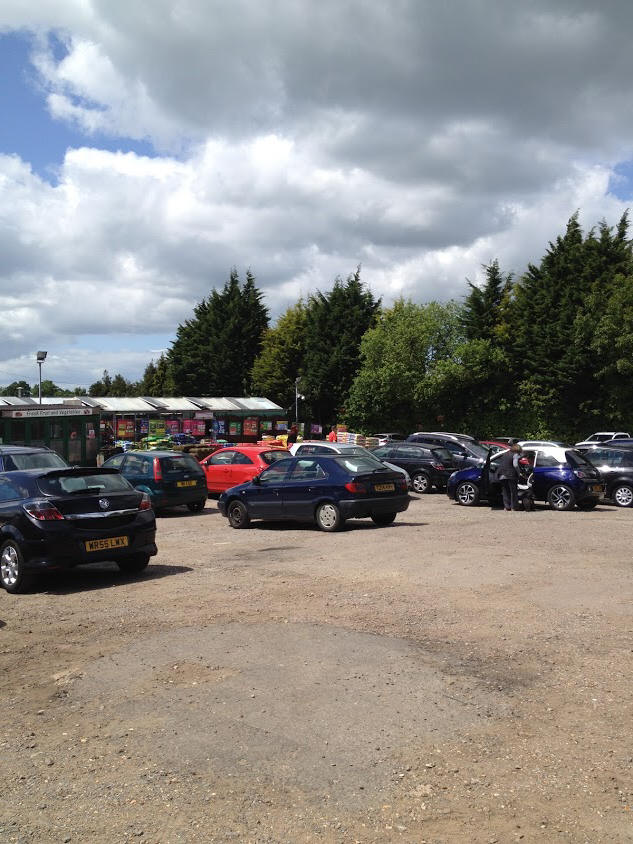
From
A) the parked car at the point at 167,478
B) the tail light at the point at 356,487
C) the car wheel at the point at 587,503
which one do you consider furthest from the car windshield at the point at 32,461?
the car wheel at the point at 587,503

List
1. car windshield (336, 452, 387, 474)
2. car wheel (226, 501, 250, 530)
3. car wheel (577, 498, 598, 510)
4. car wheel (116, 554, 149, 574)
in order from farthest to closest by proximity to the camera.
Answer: car wheel (577, 498, 598, 510) → car wheel (226, 501, 250, 530) → car windshield (336, 452, 387, 474) → car wheel (116, 554, 149, 574)

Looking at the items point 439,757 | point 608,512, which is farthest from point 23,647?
point 608,512

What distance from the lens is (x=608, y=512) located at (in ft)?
60.1

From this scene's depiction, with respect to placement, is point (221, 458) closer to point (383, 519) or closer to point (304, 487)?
point (304, 487)

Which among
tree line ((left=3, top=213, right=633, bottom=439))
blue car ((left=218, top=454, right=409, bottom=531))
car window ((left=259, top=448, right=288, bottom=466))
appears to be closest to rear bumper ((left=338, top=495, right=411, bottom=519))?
blue car ((left=218, top=454, right=409, bottom=531))

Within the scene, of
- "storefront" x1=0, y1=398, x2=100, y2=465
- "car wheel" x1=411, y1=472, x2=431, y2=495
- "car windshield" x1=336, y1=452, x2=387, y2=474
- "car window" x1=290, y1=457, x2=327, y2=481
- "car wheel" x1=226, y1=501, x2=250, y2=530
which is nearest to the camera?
"car windshield" x1=336, y1=452, x2=387, y2=474

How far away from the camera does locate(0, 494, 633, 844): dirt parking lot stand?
3.92m

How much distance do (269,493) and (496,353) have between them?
36473 millimetres

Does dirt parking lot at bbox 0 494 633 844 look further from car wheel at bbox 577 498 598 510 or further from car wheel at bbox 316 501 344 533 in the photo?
car wheel at bbox 577 498 598 510

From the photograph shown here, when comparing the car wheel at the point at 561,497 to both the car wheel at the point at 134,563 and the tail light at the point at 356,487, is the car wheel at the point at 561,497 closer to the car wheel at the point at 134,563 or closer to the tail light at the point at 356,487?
A: the tail light at the point at 356,487

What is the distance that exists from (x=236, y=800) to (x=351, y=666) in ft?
7.37

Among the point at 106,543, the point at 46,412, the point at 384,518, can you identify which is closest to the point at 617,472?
the point at 384,518

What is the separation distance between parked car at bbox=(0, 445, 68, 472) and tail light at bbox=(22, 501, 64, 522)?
3.41 m

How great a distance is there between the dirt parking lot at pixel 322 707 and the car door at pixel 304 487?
458 cm
